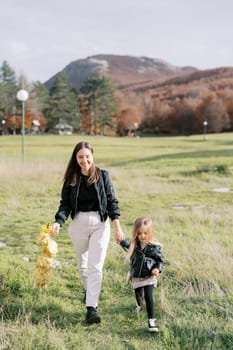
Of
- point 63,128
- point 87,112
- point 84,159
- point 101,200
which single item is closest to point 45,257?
point 101,200

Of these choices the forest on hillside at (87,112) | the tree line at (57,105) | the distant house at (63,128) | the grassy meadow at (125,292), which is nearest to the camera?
the grassy meadow at (125,292)

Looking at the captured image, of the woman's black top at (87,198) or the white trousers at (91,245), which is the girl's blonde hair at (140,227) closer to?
the white trousers at (91,245)

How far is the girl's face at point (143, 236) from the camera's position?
143 inches

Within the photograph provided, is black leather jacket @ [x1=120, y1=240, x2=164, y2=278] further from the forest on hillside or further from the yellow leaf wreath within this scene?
the forest on hillside

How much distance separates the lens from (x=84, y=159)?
3.82 meters

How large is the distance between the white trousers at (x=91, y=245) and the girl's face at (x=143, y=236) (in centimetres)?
34

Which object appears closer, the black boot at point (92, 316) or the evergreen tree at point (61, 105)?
the black boot at point (92, 316)

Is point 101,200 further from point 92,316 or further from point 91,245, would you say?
point 92,316

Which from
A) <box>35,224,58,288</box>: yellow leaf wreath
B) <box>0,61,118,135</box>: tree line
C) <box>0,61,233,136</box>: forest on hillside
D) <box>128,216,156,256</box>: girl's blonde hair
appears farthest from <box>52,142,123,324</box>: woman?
<box>0,61,118,135</box>: tree line

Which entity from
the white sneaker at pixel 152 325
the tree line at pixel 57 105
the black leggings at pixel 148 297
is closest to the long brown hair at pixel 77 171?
the black leggings at pixel 148 297

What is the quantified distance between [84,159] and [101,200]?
0.40m

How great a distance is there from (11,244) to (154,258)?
3075 millimetres

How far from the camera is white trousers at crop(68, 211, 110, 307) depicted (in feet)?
12.0

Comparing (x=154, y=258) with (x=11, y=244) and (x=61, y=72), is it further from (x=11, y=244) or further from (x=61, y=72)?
(x=61, y=72)
